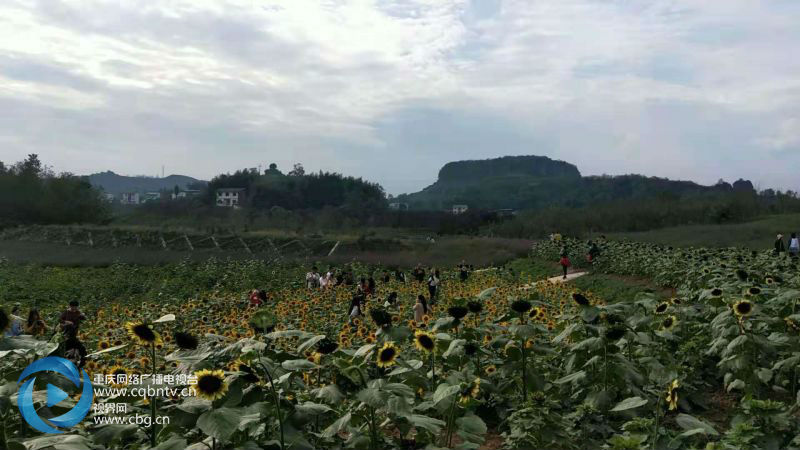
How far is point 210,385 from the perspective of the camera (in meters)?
2.68

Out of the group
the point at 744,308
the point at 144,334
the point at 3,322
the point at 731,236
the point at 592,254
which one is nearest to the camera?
the point at 3,322

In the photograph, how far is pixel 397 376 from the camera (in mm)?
3436

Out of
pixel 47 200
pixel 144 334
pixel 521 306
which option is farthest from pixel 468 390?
pixel 47 200

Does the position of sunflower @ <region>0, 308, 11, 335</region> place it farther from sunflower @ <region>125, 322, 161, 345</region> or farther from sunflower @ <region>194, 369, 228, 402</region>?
sunflower @ <region>194, 369, 228, 402</region>

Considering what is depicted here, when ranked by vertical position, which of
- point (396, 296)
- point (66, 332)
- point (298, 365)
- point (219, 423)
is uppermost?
point (298, 365)

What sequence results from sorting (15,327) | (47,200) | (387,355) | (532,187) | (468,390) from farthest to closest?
1. (532,187)
2. (47,200)
3. (15,327)
4. (468,390)
5. (387,355)

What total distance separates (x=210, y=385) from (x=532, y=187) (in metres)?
151

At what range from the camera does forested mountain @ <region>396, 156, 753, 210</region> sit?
105500 mm

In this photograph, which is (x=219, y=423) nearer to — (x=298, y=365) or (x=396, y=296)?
(x=298, y=365)

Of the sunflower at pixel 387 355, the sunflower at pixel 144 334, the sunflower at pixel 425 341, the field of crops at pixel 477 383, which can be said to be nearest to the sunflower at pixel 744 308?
the field of crops at pixel 477 383

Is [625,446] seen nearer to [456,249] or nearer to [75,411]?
[75,411]

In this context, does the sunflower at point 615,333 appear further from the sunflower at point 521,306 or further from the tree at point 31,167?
the tree at point 31,167

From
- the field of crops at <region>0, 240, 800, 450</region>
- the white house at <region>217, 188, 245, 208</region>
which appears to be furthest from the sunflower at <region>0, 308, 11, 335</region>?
the white house at <region>217, 188, 245, 208</region>

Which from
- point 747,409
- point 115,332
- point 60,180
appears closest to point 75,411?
point 747,409
